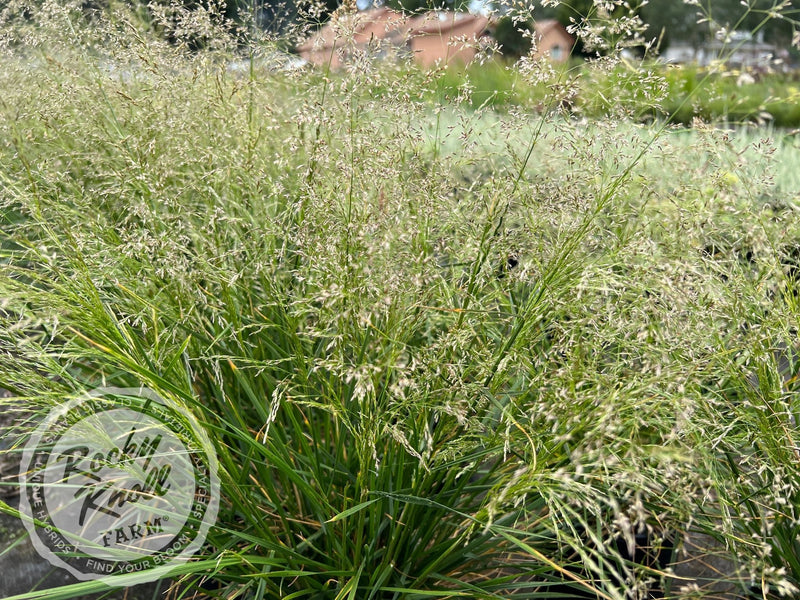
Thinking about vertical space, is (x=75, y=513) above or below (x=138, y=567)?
below

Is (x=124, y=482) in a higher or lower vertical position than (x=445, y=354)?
lower

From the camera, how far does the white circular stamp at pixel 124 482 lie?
1.45 metres

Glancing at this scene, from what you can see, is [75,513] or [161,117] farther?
[161,117]

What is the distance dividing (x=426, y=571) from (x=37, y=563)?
1.27 m

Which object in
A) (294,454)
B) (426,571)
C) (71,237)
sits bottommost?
(426,571)

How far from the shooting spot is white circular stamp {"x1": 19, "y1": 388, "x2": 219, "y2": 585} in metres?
1.45

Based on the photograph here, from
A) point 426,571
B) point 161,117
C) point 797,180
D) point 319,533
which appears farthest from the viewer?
point 797,180

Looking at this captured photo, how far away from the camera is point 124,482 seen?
1.84m

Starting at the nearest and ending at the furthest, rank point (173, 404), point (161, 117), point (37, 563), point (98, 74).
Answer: point (173, 404) → point (37, 563) → point (161, 117) → point (98, 74)

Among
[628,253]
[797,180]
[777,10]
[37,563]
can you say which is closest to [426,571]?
[628,253]

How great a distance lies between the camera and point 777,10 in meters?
1.32

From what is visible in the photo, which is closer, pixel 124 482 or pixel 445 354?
pixel 445 354

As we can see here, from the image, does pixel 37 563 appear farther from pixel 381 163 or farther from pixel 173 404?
pixel 381 163

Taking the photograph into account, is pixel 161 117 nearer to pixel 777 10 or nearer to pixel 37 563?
pixel 37 563
